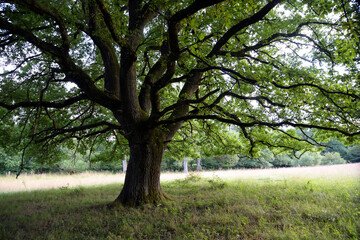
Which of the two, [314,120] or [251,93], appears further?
[251,93]

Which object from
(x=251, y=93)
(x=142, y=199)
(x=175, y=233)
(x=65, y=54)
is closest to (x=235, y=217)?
(x=175, y=233)

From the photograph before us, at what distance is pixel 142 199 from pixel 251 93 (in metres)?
6.21

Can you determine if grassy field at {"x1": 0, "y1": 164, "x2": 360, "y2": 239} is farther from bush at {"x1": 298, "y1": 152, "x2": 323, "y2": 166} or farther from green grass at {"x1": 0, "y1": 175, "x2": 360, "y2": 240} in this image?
bush at {"x1": 298, "y1": 152, "x2": 323, "y2": 166}

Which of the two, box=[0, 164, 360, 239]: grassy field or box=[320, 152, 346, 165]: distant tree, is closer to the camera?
box=[0, 164, 360, 239]: grassy field

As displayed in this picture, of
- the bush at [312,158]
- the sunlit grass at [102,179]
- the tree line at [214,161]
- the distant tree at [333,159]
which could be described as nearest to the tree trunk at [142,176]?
the sunlit grass at [102,179]

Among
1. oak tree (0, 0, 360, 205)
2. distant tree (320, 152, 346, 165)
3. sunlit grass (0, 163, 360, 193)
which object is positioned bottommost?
sunlit grass (0, 163, 360, 193)

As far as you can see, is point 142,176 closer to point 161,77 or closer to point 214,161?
point 161,77

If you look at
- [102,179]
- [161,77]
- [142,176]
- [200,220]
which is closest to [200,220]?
[200,220]

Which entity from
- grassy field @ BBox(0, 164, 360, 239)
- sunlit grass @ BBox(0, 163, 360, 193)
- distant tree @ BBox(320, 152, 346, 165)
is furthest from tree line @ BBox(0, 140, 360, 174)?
grassy field @ BBox(0, 164, 360, 239)

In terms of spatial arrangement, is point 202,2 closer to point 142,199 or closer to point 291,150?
point 142,199

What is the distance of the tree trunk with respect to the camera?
757cm

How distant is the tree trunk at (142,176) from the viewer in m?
7.57

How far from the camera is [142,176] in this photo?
7.70 metres

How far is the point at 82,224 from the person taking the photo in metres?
5.85
